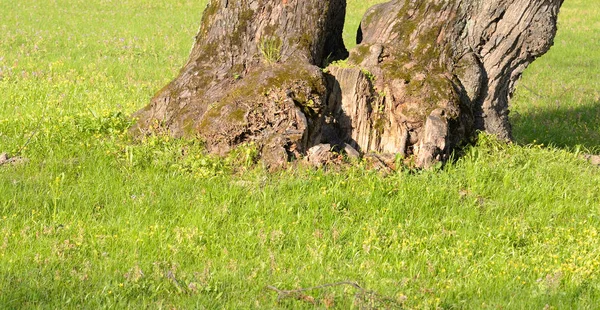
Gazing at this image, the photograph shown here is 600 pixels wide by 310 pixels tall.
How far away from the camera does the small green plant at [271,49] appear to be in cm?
822

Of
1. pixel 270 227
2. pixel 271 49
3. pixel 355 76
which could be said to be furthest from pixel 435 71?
pixel 270 227

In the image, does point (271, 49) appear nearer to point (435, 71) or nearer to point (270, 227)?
point (435, 71)

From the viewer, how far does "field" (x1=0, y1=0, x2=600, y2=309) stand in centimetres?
502

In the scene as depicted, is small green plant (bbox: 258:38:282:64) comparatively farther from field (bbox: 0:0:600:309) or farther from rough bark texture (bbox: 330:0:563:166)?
field (bbox: 0:0:600:309)

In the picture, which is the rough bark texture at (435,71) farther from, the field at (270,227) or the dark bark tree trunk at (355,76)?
the field at (270,227)

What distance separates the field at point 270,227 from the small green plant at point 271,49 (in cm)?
139

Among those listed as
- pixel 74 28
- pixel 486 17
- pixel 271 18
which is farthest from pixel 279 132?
pixel 74 28

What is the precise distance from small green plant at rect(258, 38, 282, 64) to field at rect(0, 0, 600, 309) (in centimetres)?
139

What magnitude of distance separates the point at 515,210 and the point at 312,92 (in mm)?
2246

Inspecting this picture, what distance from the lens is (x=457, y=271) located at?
5570 millimetres

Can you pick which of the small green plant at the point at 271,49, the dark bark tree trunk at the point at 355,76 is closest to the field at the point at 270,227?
the dark bark tree trunk at the point at 355,76

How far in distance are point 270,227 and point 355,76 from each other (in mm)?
2485

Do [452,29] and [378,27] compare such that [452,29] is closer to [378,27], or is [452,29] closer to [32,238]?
[378,27]

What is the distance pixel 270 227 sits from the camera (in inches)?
238
